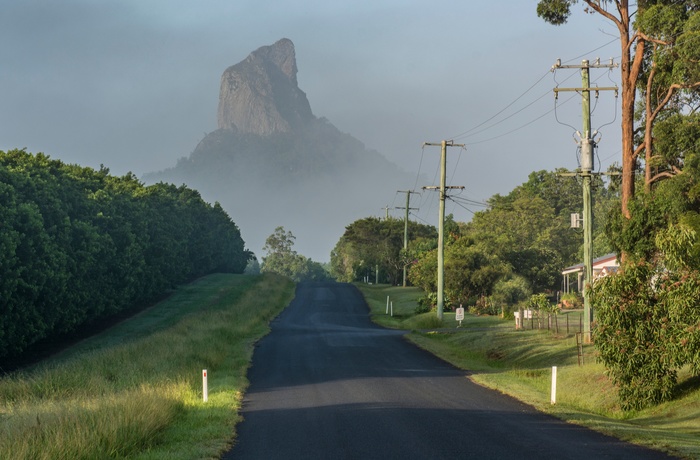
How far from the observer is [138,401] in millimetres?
15320

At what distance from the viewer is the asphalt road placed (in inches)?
543

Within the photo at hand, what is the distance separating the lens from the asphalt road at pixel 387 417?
45.2ft

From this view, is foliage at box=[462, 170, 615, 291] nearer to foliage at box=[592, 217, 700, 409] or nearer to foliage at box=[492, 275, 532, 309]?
foliage at box=[492, 275, 532, 309]

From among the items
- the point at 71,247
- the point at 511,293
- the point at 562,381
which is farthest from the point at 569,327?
the point at 71,247

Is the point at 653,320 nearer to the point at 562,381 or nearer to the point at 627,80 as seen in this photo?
the point at 562,381

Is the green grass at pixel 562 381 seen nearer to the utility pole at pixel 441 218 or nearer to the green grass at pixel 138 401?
the utility pole at pixel 441 218

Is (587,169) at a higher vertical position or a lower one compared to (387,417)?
higher

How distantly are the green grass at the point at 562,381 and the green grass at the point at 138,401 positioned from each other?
7787 millimetres

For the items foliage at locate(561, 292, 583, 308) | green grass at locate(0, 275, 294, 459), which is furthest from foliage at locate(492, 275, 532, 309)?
green grass at locate(0, 275, 294, 459)

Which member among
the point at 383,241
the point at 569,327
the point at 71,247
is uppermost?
the point at 383,241

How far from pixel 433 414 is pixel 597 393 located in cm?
612

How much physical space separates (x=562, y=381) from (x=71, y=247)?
33.1 m

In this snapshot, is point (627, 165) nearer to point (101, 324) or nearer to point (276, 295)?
point (101, 324)

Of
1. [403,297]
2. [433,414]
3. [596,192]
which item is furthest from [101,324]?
[596,192]
